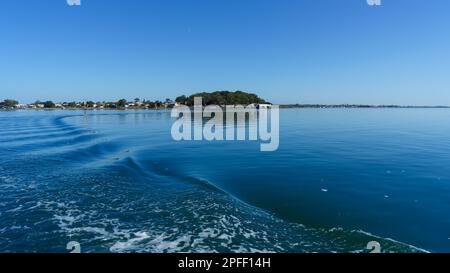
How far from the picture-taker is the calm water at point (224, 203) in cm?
912

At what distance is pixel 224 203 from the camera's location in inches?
484

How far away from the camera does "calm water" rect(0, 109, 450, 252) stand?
29.9ft

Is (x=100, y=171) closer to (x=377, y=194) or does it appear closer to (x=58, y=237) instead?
(x=58, y=237)

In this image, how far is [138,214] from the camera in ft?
36.3

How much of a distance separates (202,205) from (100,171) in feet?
28.4

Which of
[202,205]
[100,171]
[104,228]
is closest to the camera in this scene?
[104,228]
